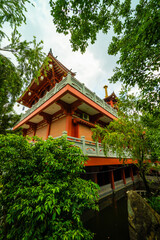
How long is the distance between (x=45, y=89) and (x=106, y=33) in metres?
8.95

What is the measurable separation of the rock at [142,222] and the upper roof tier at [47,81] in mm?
9730

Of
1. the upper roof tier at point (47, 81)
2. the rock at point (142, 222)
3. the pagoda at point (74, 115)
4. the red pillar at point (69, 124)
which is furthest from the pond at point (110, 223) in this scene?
the upper roof tier at point (47, 81)

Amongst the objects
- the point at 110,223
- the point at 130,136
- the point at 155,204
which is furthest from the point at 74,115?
the point at 155,204

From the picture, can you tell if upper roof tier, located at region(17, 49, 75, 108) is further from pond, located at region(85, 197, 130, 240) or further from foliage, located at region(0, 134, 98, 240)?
pond, located at region(85, 197, 130, 240)

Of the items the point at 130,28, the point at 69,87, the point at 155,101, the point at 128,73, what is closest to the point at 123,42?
the point at 130,28

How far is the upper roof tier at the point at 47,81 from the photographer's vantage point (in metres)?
9.48

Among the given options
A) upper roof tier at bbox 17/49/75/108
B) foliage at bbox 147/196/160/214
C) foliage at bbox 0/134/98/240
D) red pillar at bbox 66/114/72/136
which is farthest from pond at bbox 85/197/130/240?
upper roof tier at bbox 17/49/75/108

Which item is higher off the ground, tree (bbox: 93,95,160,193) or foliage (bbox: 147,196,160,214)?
tree (bbox: 93,95,160,193)

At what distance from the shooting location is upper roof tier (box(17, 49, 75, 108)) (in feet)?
31.1

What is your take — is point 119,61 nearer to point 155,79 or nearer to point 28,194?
point 155,79

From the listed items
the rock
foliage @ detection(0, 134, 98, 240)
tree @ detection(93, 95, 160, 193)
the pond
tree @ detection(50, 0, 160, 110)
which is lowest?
the pond

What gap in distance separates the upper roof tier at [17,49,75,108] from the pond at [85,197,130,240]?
9.49 m

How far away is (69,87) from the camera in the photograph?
630cm

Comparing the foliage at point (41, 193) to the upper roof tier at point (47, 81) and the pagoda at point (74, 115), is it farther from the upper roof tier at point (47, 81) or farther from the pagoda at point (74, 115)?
the upper roof tier at point (47, 81)
